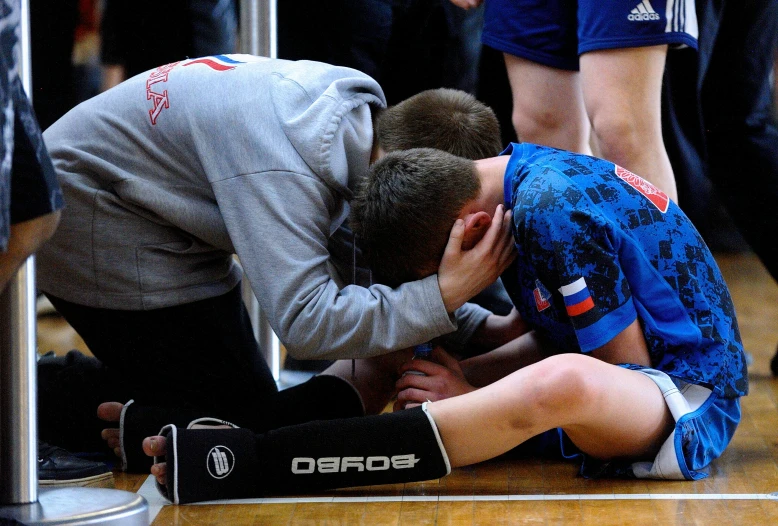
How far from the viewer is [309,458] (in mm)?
1255

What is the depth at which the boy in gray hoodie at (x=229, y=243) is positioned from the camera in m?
1.36

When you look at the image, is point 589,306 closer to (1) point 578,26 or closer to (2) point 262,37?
(1) point 578,26

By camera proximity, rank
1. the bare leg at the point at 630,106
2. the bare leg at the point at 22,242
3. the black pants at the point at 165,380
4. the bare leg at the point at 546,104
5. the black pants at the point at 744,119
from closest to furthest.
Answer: the bare leg at the point at 22,242 < the black pants at the point at 165,380 < the bare leg at the point at 630,106 < the bare leg at the point at 546,104 < the black pants at the point at 744,119

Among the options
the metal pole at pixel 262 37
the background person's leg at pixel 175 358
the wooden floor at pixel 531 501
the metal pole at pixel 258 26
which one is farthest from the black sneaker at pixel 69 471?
the metal pole at pixel 258 26

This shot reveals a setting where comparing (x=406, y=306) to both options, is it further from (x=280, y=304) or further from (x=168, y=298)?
(x=168, y=298)

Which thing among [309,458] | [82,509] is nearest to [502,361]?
[309,458]

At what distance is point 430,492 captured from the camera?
1.32 meters

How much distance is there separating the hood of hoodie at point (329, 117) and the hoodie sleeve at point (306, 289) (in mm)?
41

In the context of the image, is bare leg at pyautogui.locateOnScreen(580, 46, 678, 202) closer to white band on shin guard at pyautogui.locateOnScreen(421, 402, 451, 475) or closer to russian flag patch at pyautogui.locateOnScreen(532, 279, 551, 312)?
russian flag patch at pyautogui.locateOnScreen(532, 279, 551, 312)

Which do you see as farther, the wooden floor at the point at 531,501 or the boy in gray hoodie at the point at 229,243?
the boy in gray hoodie at the point at 229,243

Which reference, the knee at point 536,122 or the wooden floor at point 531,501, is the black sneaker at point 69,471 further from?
the knee at point 536,122

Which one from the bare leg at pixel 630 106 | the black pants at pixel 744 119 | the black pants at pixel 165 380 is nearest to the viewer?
the black pants at pixel 165 380

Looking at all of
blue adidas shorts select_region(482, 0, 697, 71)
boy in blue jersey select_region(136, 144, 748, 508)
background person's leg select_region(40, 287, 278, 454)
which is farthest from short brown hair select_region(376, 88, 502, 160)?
background person's leg select_region(40, 287, 278, 454)

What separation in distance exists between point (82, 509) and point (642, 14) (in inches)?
44.0
